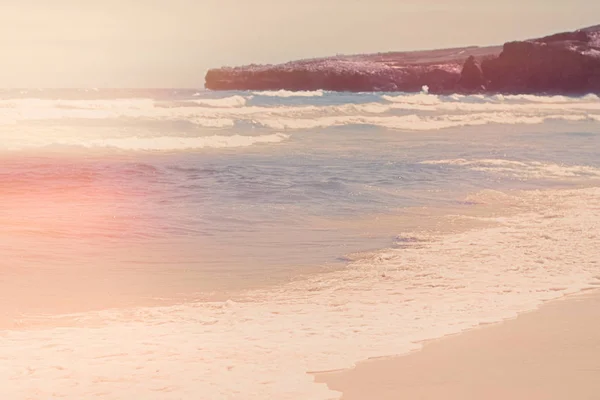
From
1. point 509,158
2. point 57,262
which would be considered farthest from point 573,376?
point 509,158

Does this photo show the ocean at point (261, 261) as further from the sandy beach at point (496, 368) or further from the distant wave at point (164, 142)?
the distant wave at point (164, 142)

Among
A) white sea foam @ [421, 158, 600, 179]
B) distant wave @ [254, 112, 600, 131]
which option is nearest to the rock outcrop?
distant wave @ [254, 112, 600, 131]

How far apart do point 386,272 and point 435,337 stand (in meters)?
2.71

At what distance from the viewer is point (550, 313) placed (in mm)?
7078

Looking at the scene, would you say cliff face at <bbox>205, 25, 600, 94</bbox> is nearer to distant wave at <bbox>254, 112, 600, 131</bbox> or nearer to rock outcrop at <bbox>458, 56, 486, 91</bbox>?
rock outcrop at <bbox>458, 56, 486, 91</bbox>

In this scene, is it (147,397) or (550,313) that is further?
(550,313)

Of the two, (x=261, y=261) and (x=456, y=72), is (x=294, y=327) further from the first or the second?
(x=456, y=72)

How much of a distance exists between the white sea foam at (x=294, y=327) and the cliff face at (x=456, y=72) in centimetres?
9346

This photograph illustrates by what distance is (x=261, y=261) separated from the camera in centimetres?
992

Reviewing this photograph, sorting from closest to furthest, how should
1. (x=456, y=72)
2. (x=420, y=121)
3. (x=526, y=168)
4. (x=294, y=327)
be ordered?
(x=294, y=327) < (x=526, y=168) < (x=420, y=121) < (x=456, y=72)

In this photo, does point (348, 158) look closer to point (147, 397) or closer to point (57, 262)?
point (57, 262)

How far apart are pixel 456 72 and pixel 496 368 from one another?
137m

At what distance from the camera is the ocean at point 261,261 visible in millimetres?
5938

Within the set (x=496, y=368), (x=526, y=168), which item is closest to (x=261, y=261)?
(x=496, y=368)
